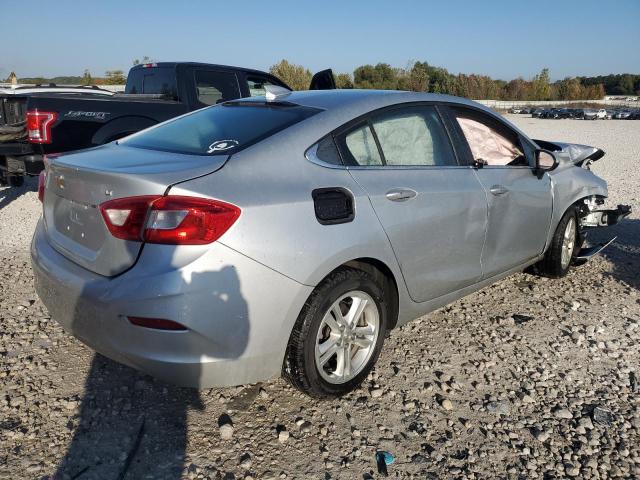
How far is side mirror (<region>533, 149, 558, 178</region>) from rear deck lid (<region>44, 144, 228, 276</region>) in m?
2.67

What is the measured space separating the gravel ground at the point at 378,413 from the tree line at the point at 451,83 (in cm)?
4046

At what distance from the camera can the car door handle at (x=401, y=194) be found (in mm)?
2852

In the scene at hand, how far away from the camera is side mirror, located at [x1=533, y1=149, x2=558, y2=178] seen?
4.07 m

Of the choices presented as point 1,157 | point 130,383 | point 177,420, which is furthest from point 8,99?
point 177,420

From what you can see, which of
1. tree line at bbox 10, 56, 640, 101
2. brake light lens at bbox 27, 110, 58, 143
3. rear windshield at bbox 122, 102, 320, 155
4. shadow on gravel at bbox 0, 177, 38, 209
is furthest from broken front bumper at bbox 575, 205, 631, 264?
tree line at bbox 10, 56, 640, 101

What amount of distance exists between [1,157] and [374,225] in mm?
6263

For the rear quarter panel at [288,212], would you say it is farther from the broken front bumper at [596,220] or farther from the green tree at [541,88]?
the green tree at [541,88]

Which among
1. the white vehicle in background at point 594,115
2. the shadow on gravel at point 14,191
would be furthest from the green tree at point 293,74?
the shadow on gravel at point 14,191

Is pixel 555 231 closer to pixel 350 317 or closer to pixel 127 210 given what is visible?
pixel 350 317

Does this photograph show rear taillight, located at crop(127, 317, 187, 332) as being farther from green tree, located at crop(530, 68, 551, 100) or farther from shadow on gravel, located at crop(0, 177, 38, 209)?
green tree, located at crop(530, 68, 551, 100)

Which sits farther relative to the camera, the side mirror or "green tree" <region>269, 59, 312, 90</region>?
Answer: "green tree" <region>269, 59, 312, 90</region>

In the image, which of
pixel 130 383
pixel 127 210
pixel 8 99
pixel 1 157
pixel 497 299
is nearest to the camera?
pixel 127 210

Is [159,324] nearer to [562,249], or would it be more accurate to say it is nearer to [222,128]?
[222,128]

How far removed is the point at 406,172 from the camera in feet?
9.97
